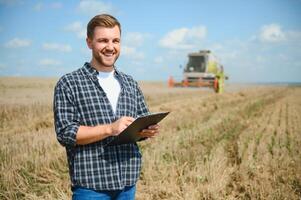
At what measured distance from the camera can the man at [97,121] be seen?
6.99ft

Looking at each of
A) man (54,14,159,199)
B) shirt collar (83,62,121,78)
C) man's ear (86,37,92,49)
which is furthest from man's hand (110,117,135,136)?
man's ear (86,37,92,49)

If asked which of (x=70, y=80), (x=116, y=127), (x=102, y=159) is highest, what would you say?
(x=70, y=80)

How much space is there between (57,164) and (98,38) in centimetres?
396

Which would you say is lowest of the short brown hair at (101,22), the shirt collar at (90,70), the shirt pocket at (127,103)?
the shirt pocket at (127,103)

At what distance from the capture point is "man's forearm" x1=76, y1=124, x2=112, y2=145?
2.06 metres

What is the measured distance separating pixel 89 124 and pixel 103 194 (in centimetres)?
42

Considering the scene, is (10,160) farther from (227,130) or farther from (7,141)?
(227,130)

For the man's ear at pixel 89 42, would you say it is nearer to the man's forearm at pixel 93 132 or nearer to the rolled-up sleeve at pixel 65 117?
the rolled-up sleeve at pixel 65 117

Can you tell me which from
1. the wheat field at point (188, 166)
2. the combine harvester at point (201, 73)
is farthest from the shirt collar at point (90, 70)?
the combine harvester at point (201, 73)

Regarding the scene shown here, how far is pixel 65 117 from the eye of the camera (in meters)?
2.13

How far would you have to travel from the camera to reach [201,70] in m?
28.9

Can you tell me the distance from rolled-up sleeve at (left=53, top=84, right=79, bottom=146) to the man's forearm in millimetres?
32

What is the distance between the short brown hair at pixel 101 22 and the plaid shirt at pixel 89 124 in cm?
24

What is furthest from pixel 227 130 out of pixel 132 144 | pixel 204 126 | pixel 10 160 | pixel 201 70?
pixel 201 70
